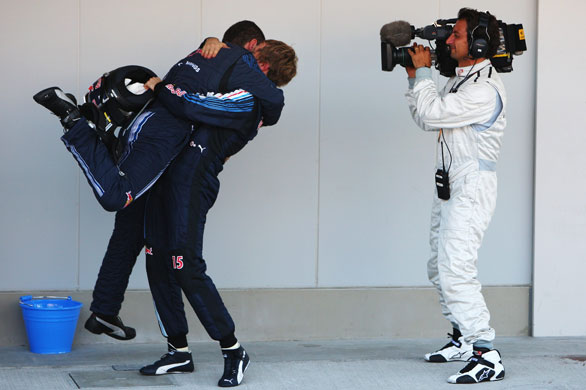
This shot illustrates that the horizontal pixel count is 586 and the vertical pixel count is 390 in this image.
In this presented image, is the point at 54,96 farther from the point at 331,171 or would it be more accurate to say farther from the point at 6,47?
the point at 331,171

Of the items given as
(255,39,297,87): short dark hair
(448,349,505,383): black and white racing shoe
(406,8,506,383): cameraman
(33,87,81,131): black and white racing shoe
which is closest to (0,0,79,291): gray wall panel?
(33,87,81,131): black and white racing shoe

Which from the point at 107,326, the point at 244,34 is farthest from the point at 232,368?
the point at 244,34

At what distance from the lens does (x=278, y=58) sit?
4922 mm

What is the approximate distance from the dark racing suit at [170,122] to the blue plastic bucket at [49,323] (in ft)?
3.46

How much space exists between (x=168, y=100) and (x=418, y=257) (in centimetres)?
234

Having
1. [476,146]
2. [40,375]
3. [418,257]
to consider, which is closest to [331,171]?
[418,257]

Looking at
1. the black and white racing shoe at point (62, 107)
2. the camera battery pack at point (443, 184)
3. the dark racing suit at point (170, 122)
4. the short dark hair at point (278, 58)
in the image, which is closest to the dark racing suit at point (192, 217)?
the dark racing suit at point (170, 122)

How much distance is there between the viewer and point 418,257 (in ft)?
20.9

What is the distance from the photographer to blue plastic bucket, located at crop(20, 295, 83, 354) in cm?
546

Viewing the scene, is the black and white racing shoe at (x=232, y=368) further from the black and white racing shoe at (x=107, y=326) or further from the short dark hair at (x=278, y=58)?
the short dark hair at (x=278, y=58)

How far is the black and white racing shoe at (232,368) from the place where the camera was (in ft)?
15.8

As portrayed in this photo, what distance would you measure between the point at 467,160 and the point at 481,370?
1109 millimetres

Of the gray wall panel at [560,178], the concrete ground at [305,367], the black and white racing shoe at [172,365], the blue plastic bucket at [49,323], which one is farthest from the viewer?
the gray wall panel at [560,178]

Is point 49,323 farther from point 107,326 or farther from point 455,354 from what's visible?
point 455,354
